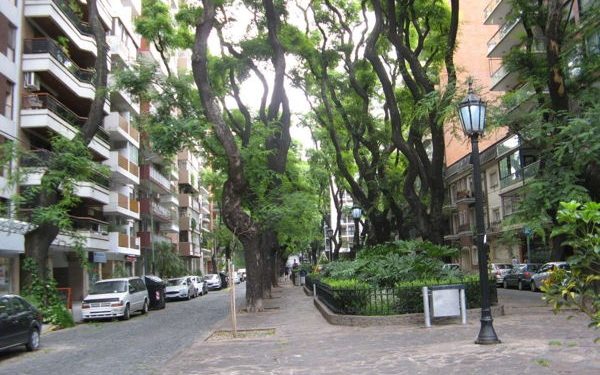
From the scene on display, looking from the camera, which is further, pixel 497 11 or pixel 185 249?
pixel 185 249

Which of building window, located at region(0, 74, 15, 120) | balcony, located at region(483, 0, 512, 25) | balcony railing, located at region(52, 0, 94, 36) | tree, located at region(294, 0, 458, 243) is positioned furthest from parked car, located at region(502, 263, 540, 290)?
balcony railing, located at region(52, 0, 94, 36)

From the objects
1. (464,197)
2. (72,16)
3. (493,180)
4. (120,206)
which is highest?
(72,16)

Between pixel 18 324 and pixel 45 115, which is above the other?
pixel 45 115

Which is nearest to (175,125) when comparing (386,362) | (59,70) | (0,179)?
(0,179)

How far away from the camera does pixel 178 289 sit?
37.4 m

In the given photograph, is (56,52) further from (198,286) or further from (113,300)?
(198,286)

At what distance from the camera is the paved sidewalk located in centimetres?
879

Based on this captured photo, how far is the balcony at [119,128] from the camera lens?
40344 millimetres

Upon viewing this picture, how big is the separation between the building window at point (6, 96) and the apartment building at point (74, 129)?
47 millimetres

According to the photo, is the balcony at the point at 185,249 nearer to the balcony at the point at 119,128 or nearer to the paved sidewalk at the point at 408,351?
the balcony at the point at 119,128

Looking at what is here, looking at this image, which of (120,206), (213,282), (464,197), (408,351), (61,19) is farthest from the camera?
(213,282)

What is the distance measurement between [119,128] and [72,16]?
866 centimetres

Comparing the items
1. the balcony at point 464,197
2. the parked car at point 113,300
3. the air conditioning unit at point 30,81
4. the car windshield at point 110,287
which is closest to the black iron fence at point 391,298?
the parked car at point 113,300

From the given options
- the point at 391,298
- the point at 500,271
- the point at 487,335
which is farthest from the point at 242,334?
the point at 500,271
